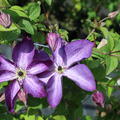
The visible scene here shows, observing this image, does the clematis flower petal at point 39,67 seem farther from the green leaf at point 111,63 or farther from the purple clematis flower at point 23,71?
the green leaf at point 111,63

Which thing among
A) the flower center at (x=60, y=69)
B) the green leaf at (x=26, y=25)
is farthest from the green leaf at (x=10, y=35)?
the flower center at (x=60, y=69)

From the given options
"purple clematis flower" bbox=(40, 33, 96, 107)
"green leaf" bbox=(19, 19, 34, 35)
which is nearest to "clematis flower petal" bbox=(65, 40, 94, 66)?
"purple clematis flower" bbox=(40, 33, 96, 107)

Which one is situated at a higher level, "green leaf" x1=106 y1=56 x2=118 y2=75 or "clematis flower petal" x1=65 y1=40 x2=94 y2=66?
"clematis flower petal" x1=65 y1=40 x2=94 y2=66

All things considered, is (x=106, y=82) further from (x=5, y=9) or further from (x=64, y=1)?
(x=64, y=1)

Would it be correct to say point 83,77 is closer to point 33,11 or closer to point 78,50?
point 78,50

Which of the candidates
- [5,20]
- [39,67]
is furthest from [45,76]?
[5,20]

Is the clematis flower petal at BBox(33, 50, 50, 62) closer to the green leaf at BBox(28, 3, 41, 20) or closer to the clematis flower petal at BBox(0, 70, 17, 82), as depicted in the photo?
the clematis flower petal at BBox(0, 70, 17, 82)
